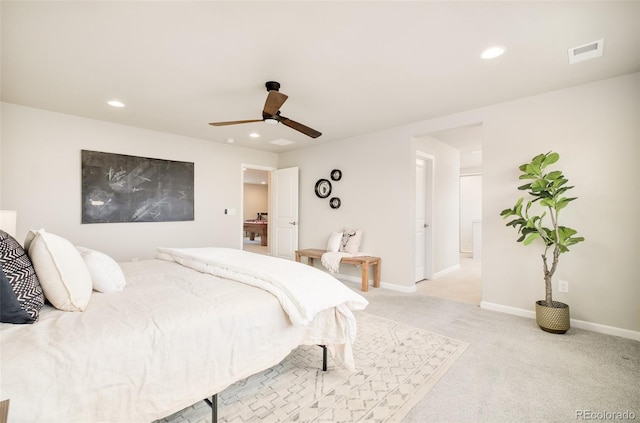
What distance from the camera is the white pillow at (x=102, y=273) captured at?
1.76 m

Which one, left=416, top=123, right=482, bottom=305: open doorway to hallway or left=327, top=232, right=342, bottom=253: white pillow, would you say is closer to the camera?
left=416, top=123, right=482, bottom=305: open doorway to hallway

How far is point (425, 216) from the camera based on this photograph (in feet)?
17.1

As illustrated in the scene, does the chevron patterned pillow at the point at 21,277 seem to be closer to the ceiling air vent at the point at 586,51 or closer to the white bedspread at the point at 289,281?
the white bedspread at the point at 289,281

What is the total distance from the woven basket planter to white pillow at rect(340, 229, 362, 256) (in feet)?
7.96

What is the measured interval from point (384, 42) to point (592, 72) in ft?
6.69

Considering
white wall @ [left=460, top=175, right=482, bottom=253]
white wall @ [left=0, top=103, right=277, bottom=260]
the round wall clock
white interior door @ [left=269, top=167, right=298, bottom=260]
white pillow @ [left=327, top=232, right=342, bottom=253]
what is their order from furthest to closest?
1. white wall @ [left=460, top=175, right=482, bottom=253]
2. white interior door @ [left=269, top=167, right=298, bottom=260]
3. the round wall clock
4. white pillow @ [left=327, top=232, right=342, bottom=253]
5. white wall @ [left=0, top=103, right=277, bottom=260]

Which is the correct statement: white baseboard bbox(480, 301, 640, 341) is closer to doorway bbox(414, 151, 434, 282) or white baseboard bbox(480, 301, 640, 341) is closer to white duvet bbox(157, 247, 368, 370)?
doorway bbox(414, 151, 434, 282)

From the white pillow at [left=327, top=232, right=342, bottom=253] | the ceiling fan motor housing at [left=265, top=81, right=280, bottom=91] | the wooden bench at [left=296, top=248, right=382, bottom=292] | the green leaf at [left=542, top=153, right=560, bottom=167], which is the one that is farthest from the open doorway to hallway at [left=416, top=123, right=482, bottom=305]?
the ceiling fan motor housing at [left=265, top=81, right=280, bottom=91]

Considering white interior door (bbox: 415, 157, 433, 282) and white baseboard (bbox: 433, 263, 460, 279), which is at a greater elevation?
white interior door (bbox: 415, 157, 433, 282)

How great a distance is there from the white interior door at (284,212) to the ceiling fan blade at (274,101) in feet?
9.86

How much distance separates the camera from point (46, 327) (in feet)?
4.06

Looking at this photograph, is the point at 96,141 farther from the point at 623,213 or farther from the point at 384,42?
the point at 623,213

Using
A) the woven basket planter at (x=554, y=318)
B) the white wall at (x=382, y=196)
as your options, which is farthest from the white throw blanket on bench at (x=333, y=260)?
the woven basket planter at (x=554, y=318)

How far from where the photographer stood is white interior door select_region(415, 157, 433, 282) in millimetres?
5062
